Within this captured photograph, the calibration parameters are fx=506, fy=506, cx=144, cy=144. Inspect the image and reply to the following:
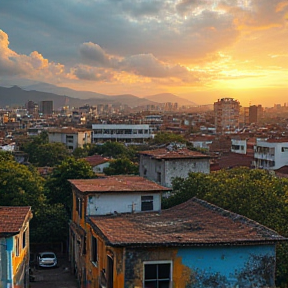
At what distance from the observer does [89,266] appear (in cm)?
1769

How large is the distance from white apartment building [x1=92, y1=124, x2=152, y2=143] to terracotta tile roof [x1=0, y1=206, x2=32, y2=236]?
75.1 metres

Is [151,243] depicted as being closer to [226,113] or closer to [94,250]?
[94,250]

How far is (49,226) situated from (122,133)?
Answer: 225ft

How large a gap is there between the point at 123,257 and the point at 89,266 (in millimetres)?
5384

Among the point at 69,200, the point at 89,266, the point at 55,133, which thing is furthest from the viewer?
the point at 55,133

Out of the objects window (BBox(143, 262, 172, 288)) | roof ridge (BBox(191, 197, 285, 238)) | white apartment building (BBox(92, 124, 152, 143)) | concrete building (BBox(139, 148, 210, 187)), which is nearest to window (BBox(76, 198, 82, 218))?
roof ridge (BBox(191, 197, 285, 238))

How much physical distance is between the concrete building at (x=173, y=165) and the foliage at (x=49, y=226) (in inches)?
263

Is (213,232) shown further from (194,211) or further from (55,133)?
(55,133)

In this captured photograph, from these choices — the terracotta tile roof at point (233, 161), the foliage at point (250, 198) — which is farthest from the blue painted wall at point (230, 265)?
the terracotta tile roof at point (233, 161)

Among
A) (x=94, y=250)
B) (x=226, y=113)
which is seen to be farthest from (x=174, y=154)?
(x=226, y=113)

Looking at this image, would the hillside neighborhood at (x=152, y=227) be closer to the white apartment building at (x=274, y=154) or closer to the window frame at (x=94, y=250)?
the window frame at (x=94, y=250)

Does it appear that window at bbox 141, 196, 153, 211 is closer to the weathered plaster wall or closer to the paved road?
the paved road

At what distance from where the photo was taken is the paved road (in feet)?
69.5

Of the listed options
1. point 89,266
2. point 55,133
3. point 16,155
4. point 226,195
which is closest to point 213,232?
point 89,266
